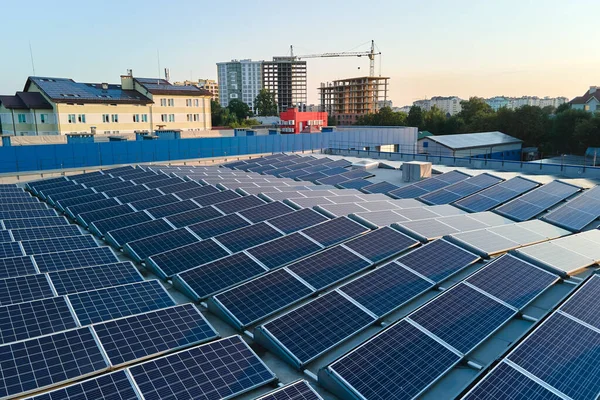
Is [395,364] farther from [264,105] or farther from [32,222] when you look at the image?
[264,105]

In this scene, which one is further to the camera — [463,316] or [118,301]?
[118,301]

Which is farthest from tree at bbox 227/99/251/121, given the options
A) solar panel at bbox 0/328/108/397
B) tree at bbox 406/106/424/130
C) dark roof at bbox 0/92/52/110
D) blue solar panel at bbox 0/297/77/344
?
solar panel at bbox 0/328/108/397

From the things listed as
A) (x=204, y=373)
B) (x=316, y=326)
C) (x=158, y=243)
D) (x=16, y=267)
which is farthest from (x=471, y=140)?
(x=204, y=373)

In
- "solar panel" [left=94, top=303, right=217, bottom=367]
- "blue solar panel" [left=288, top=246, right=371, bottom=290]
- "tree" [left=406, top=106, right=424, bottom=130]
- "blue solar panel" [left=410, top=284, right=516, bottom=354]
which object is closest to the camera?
"solar panel" [left=94, top=303, right=217, bottom=367]

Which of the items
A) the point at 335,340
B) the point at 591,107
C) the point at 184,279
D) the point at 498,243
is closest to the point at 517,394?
the point at 335,340

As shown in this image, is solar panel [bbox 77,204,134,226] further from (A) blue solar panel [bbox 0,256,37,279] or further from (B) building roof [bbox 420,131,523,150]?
(B) building roof [bbox 420,131,523,150]

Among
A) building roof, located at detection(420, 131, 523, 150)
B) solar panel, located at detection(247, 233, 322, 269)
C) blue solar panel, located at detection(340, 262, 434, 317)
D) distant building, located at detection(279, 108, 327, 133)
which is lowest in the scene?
blue solar panel, located at detection(340, 262, 434, 317)

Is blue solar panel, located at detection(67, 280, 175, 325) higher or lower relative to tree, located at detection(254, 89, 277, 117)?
lower

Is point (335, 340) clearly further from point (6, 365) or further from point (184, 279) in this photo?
point (6, 365)
